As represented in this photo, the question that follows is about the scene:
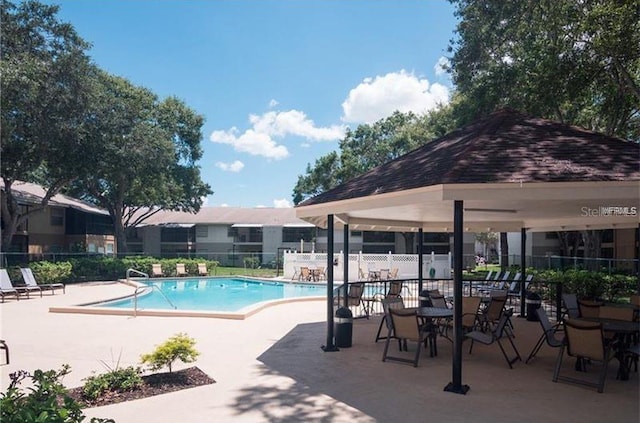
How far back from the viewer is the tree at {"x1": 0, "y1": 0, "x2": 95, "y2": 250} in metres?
19.2

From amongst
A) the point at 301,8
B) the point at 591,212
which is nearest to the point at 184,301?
the point at 301,8

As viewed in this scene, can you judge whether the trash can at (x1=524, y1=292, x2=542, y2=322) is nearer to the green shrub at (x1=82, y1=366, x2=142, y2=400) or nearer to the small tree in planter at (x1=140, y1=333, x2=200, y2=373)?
the small tree in planter at (x1=140, y1=333, x2=200, y2=373)

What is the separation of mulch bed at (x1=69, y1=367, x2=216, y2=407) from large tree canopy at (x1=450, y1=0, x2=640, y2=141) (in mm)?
11950

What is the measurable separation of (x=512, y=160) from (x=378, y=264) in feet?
64.9

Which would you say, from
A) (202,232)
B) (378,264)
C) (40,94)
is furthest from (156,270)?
(202,232)

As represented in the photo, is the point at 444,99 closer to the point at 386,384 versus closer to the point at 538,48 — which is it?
the point at 538,48

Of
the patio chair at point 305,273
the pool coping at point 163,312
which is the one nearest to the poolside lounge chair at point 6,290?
the pool coping at point 163,312

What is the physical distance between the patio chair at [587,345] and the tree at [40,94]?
20165mm

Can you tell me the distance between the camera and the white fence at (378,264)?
2602cm

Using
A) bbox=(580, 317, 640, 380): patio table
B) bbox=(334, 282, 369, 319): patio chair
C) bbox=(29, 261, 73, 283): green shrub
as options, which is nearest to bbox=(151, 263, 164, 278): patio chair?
bbox=(29, 261, 73, 283): green shrub

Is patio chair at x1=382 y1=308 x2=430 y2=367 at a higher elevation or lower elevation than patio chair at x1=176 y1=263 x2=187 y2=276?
higher

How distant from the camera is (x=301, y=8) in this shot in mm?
12969

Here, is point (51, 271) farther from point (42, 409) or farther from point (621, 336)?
point (621, 336)

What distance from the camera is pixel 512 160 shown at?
22.0 ft
